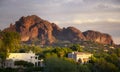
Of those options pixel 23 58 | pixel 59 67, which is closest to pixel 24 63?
pixel 23 58

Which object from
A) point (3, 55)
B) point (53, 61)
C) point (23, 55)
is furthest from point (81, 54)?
point (53, 61)

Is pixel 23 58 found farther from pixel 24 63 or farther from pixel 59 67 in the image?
pixel 59 67

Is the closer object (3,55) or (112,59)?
(112,59)

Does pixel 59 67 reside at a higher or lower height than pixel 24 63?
higher

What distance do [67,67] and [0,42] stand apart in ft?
108

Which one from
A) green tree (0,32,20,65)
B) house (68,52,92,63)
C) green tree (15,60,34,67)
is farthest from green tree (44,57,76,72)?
house (68,52,92,63)

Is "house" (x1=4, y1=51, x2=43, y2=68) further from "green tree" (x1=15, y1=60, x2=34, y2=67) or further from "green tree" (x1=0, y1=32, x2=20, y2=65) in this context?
"green tree" (x1=15, y1=60, x2=34, y2=67)

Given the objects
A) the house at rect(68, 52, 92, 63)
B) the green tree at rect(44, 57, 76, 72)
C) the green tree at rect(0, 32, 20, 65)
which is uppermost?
the green tree at rect(0, 32, 20, 65)

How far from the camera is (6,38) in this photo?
3182 inches

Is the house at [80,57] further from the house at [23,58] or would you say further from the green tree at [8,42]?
the green tree at [8,42]

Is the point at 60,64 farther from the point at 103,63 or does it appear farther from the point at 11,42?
the point at 11,42

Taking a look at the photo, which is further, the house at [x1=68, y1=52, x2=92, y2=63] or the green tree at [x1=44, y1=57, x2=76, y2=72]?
the house at [x1=68, y1=52, x2=92, y2=63]

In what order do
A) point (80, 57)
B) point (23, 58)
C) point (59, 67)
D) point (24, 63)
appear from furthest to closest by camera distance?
1. point (80, 57)
2. point (23, 58)
3. point (24, 63)
4. point (59, 67)

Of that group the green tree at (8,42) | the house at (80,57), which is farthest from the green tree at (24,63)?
the house at (80,57)
